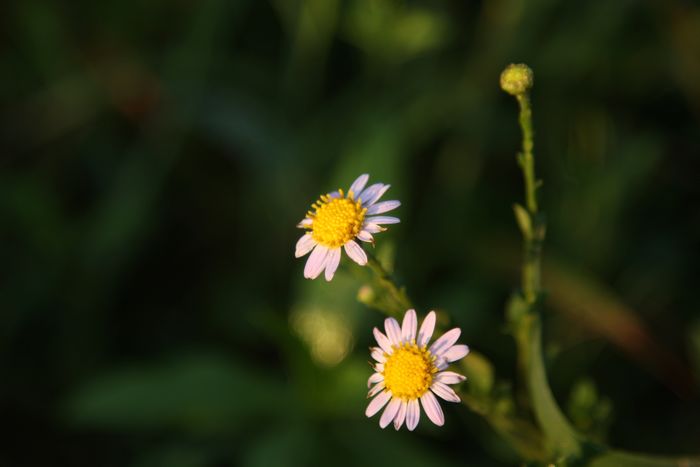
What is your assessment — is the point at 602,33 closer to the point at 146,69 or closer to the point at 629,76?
the point at 629,76

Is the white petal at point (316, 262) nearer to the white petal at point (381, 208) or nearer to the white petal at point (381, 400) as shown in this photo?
the white petal at point (381, 208)

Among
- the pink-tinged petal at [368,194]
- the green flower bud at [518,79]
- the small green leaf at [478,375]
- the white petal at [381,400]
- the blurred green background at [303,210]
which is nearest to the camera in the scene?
the green flower bud at [518,79]

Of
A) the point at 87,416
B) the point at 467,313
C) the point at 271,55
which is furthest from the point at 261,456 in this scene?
the point at 271,55

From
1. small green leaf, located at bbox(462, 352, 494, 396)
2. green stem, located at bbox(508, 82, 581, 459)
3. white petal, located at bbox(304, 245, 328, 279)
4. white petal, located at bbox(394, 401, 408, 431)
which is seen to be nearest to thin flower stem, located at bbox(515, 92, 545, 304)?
green stem, located at bbox(508, 82, 581, 459)

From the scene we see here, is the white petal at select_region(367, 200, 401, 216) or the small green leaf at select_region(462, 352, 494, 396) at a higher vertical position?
the white petal at select_region(367, 200, 401, 216)

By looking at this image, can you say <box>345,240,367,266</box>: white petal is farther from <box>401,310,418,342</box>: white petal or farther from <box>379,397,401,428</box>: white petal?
<box>379,397,401,428</box>: white petal

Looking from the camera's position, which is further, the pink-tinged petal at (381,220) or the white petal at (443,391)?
the pink-tinged petal at (381,220)

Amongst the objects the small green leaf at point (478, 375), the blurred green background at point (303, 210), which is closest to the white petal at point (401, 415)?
the small green leaf at point (478, 375)

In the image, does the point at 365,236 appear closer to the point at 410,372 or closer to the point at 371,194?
the point at 371,194
